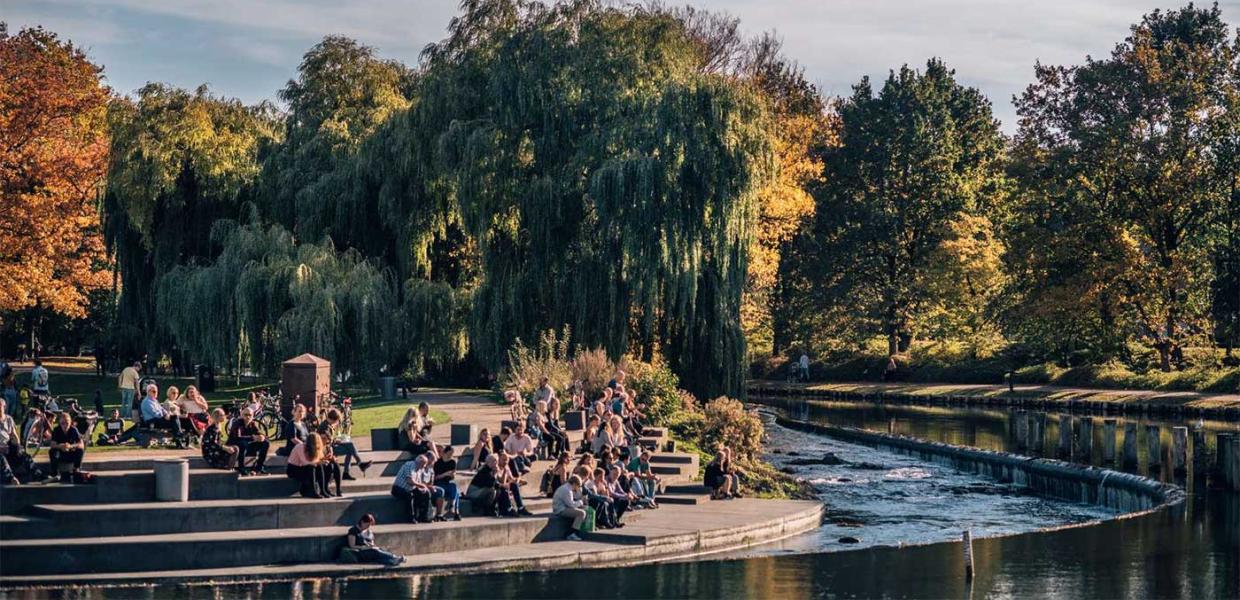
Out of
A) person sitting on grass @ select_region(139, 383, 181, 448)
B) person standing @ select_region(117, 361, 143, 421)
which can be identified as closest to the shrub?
person standing @ select_region(117, 361, 143, 421)

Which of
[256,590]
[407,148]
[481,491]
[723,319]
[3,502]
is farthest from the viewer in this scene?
[407,148]

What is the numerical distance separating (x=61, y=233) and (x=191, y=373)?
653cm

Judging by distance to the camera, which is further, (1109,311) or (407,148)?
(1109,311)

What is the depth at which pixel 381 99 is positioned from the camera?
52938mm

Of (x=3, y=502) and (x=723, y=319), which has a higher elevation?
(x=723, y=319)

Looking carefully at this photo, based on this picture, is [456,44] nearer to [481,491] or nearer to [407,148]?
[407,148]

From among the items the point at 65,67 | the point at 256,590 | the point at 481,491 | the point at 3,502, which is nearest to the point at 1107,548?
the point at 481,491

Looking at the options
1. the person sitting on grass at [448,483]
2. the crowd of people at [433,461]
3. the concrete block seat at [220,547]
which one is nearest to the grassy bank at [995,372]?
the crowd of people at [433,461]

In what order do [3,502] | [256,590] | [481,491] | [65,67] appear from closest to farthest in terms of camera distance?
Answer: [256,590]
[3,502]
[481,491]
[65,67]

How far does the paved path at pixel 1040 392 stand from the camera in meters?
58.4

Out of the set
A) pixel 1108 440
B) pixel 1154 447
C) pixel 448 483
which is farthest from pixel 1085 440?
pixel 448 483

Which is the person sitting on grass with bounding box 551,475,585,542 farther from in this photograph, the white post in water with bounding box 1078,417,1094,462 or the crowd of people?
the white post in water with bounding box 1078,417,1094,462

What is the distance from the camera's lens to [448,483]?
26.1 m

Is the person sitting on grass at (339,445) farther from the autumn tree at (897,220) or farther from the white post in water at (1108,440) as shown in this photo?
the autumn tree at (897,220)
